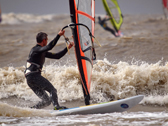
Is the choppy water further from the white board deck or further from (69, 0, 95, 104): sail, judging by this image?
(69, 0, 95, 104): sail

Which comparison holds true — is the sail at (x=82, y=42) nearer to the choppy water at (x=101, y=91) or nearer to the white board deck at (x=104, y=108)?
the white board deck at (x=104, y=108)

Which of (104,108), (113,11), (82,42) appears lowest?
(104,108)

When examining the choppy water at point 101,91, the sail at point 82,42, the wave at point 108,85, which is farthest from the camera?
the wave at point 108,85

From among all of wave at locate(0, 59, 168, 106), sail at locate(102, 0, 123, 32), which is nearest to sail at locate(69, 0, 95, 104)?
wave at locate(0, 59, 168, 106)

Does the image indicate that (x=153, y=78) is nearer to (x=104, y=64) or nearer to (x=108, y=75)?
(x=108, y=75)

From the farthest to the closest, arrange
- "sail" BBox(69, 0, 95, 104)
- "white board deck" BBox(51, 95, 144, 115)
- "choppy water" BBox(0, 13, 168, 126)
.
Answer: "sail" BBox(69, 0, 95, 104) < "white board deck" BBox(51, 95, 144, 115) < "choppy water" BBox(0, 13, 168, 126)

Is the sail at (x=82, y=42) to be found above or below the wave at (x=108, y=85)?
above

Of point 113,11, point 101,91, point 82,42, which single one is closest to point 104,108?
point 82,42

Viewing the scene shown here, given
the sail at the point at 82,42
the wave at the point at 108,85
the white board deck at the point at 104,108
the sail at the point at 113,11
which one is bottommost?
the white board deck at the point at 104,108

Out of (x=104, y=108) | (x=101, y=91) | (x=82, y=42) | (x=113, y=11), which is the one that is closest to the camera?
(x=104, y=108)

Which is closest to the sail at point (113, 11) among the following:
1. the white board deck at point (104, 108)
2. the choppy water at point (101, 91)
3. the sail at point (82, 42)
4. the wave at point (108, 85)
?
the choppy water at point (101, 91)

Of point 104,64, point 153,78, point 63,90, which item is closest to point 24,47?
point 104,64

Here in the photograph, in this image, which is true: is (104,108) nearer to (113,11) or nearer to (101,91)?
(101,91)

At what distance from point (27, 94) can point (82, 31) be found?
5.98 ft
